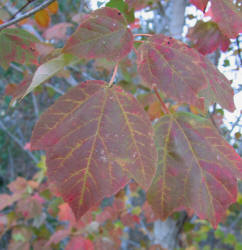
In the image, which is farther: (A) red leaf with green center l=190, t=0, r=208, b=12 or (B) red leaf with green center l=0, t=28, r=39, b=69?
(B) red leaf with green center l=0, t=28, r=39, b=69

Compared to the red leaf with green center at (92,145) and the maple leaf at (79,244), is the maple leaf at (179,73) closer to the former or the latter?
the red leaf with green center at (92,145)

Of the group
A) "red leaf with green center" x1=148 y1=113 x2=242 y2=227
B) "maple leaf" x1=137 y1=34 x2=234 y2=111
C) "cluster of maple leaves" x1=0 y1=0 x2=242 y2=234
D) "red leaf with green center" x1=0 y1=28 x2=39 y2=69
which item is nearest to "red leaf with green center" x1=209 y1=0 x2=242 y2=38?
"cluster of maple leaves" x1=0 y1=0 x2=242 y2=234

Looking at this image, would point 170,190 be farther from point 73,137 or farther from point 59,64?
point 59,64

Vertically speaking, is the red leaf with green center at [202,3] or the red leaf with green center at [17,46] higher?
the red leaf with green center at [17,46]

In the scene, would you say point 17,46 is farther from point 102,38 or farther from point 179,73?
point 179,73

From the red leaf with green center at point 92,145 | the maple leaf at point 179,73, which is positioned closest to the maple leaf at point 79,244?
the red leaf with green center at point 92,145

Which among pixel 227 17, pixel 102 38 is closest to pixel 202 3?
pixel 227 17

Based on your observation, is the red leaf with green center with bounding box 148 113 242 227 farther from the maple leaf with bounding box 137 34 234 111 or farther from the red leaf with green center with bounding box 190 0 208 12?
the red leaf with green center with bounding box 190 0 208 12

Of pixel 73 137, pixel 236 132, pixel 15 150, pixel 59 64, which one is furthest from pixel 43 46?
pixel 15 150

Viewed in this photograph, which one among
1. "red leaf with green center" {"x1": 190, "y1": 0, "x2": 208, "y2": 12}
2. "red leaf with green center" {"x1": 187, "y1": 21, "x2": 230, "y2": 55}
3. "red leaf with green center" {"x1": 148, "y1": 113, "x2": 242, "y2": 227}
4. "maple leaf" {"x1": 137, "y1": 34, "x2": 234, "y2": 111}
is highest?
"red leaf with green center" {"x1": 190, "y1": 0, "x2": 208, "y2": 12}
